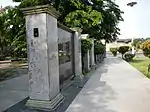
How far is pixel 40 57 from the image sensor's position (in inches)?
218

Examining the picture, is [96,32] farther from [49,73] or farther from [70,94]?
[49,73]

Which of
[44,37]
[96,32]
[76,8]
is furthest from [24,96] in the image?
[96,32]

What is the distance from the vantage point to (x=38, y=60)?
5555mm

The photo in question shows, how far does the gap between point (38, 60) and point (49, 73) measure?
1.35ft

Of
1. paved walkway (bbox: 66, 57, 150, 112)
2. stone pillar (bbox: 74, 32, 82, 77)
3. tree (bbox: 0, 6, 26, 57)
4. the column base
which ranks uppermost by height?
tree (bbox: 0, 6, 26, 57)

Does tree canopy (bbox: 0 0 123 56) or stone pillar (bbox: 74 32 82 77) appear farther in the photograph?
tree canopy (bbox: 0 0 123 56)

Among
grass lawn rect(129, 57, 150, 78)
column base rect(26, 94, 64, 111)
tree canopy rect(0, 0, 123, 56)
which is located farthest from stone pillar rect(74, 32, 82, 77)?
column base rect(26, 94, 64, 111)

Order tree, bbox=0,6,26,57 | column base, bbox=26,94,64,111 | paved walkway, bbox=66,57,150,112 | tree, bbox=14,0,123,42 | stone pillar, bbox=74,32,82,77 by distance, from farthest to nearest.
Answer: tree, bbox=0,6,26,57
tree, bbox=14,0,123,42
stone pillar, bbox=74,32,82,77
paved walkway, bbox=66,57,150,112
column base, bbox=26,94,64,111

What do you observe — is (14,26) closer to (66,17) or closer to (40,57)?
(66,17)

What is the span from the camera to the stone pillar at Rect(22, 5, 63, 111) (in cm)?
546

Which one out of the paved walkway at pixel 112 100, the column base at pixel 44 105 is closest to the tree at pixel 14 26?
the paved walkway at pixel 112 100

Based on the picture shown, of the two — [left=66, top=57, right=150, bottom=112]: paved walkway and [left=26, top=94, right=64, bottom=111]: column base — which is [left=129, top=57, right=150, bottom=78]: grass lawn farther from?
[left=26, top=94, right=64, bottom=111]: column base

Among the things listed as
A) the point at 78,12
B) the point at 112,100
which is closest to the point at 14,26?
the point at 78,12

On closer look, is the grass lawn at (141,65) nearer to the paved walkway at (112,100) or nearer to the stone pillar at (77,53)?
the stone pillar at (77,53)
